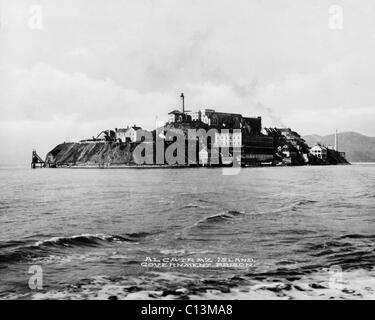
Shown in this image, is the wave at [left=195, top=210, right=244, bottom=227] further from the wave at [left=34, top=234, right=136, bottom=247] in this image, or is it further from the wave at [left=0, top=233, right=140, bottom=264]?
the wave at [left=34, top=234, right=136, bottom=247]

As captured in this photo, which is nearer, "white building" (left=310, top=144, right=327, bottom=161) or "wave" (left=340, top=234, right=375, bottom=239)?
"wave" (left=340, top=234, right=375, bottom=239)

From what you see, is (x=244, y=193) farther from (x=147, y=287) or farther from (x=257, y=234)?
(x=147, y=287)

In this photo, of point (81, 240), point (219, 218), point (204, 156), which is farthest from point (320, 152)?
point (81, 240)

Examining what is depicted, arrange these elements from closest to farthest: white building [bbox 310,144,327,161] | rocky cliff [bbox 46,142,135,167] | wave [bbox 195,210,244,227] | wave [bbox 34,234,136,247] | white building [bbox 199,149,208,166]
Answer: wave [bbox 34,234,136,247]
wave [bbox 195,210,244,227]
white building [bbox 199,149,208,166]
white building [bbox 310,144,327,161]
rocky cliff [bbox 46,142,135,167]

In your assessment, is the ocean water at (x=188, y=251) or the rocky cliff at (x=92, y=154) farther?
the rocky cliff at (x=92, y=154)

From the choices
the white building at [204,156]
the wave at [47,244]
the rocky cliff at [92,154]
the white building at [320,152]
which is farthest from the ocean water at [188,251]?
the rocky cliff at [92,154]

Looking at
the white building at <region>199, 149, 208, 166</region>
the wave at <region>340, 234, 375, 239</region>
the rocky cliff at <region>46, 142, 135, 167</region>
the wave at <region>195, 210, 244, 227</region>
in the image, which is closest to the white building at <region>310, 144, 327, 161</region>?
the white building at <region>199, 149, 208, 166</region>

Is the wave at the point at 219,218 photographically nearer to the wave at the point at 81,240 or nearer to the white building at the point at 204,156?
the wave at the point at 81,240

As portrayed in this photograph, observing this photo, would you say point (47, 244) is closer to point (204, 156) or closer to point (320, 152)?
point (204, 156)

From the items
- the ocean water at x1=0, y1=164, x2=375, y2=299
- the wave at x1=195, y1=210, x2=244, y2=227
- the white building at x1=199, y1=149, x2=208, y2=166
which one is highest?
the white building at x1=199, y1=149, x2=208, y2=166

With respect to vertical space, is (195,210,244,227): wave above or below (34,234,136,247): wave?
above
